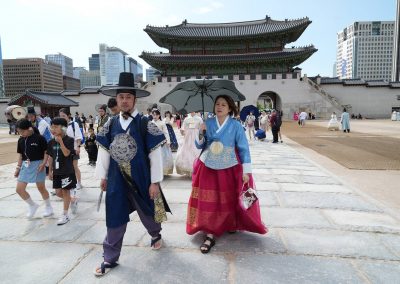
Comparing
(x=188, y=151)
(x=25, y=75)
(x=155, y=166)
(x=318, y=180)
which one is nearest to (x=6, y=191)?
(x=188, y=151)

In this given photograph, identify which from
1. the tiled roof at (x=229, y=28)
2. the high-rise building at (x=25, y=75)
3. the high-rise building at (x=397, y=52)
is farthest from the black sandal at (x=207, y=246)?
the high-rise building at (x=25, y=75)

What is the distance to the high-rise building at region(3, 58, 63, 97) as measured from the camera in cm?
9319

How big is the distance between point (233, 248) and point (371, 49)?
337 feet

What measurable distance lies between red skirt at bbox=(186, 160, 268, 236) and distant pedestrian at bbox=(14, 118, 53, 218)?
90.0 inches

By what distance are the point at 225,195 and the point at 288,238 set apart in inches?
33.7

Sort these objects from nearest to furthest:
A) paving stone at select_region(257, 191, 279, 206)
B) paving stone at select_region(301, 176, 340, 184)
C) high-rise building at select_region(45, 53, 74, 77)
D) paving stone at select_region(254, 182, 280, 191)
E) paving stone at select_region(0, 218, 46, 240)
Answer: paving stone at select_region(0, 218, 46, 240)
paving stone at select_region(257, 191, 279, 206)
paving stone at select_region(254, 182, 280, 191)
paving stone at select_region(301, 176, 340, 184)
high-rise building at select_region(45, 53, 74, 77)

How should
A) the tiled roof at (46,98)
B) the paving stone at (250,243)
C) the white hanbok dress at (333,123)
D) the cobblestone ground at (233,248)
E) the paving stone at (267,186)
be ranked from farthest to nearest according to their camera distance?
1. the tiled roof at (46,98)
2. the white hanbok dress at (333,123)
3. the paving stone at (267,186)
4. the paving stone at (250,243)
5. the cobblestone ground at (233,248)

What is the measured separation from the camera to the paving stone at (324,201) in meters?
4.07

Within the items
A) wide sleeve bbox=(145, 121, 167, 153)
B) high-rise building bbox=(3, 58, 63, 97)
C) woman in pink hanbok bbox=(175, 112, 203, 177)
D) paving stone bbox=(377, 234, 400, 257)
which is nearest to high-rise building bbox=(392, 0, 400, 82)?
woman in pink hanbok bbox=(175, 112, 203, 177)

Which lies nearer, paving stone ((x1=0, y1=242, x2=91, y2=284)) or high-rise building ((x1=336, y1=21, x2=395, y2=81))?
paving stone ((x1=0, y1=242, x2=91, y2=284))

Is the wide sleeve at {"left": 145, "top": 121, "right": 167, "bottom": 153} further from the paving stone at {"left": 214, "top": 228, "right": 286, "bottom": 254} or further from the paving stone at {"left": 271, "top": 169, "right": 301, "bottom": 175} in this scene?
the paving stone at {"left": 271, "top": 169, "right": 301, "bottom": 175}

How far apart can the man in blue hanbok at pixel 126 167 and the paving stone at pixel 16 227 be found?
1.46 m

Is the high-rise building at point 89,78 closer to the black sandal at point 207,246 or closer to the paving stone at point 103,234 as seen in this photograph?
the paving stone at point 103,234

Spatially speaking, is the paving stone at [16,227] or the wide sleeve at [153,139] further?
the paving stone at [16,227]
